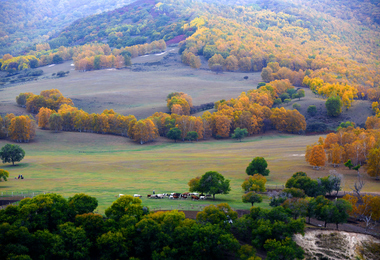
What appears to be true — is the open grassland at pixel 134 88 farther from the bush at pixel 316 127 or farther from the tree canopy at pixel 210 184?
the tree canopy at pixel 210 184

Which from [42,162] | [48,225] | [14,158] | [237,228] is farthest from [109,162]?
[237,228]

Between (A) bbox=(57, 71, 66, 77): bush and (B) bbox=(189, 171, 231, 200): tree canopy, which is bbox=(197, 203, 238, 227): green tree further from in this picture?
(A) bbox=(57, 71, 66, 77): bush

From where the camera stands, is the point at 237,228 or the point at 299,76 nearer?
the point at 237,228

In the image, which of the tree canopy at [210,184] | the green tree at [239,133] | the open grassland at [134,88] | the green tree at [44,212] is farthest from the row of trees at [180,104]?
the green tree at [44,212]

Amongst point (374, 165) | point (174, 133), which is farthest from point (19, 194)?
point (174, 133)

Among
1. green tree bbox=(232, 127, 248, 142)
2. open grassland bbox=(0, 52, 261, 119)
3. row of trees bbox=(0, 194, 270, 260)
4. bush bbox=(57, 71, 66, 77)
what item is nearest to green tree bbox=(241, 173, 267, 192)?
row of trees bbox=(0, 194, 270, 260)

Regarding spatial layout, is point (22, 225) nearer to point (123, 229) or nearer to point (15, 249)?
point (15, 249)
